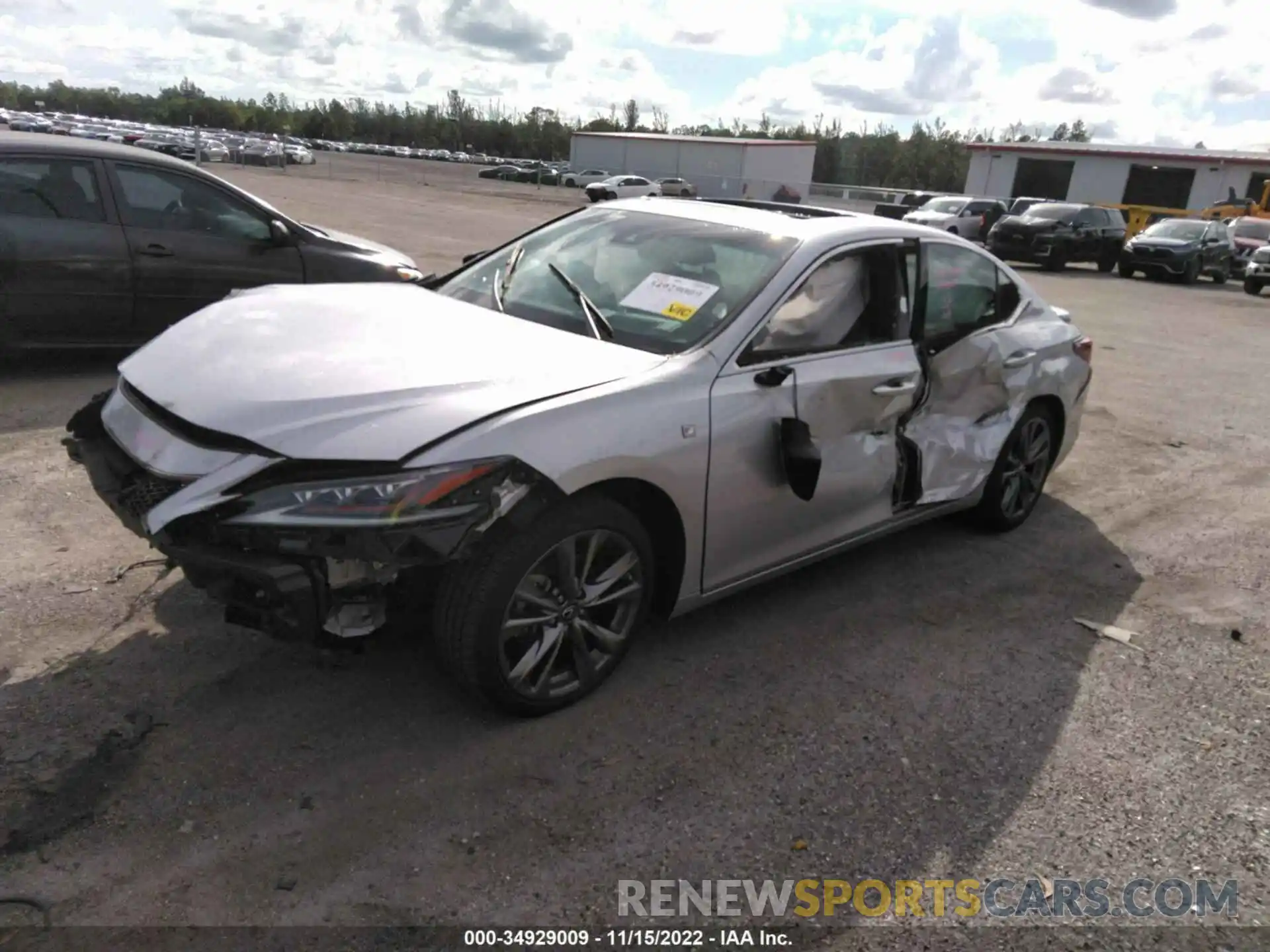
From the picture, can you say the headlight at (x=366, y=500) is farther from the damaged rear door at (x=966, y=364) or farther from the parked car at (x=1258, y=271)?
the parked car at (x=1258, y=271)

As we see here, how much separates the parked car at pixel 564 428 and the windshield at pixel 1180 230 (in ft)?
73.8

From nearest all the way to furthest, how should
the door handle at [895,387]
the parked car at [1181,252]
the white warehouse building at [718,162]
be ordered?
the door handle at [895,387] < the parked car at [1181,252] < the white warehouse building at [718,162]

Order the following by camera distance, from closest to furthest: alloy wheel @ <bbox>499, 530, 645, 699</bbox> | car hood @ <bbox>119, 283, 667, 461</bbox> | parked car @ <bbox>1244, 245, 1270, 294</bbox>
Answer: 1. car hood @ <bbox>119, 283, 667, 461</bbox>
2. alloy wheel @ <bbox>499, 530, 645, 699</bbox>
3. parked car @ <bbox>1244, 245, 1270, 294</bbox>

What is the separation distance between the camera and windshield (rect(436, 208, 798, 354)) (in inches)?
142

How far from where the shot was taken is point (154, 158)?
260 inches

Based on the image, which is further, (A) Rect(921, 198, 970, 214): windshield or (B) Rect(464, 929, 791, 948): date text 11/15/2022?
(A) Rect(921, 198, 970, 214): windshield

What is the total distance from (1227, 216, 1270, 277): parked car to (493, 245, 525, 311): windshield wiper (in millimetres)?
26026

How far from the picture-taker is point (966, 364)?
4.54 metres

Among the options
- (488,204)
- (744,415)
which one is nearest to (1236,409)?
(744,415)

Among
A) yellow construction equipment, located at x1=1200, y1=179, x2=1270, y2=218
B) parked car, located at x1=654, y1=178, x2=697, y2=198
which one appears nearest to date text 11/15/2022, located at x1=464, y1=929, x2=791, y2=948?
yellow construction equipment, located at x1=1200, y1=179, x2=1270, y2=218

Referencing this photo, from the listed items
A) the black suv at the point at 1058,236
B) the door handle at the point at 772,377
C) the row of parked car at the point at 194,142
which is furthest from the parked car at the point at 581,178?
the door handle at the point at 772,377

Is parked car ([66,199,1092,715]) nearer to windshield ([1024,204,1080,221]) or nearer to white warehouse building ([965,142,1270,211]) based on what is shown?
windshield ([1024,204,1080,221])

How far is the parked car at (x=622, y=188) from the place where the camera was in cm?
4309

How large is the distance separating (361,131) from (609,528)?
424ft
